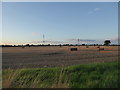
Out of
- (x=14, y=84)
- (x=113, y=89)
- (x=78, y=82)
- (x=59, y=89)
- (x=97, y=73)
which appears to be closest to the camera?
(x=59, y=89)

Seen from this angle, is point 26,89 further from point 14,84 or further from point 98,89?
point 98,89

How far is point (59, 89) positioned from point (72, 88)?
0.85 metres

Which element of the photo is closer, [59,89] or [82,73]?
[59,89]

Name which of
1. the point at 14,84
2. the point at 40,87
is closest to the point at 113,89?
the point at 40,87

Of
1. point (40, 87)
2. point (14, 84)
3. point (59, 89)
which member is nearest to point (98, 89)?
point (59, 89)

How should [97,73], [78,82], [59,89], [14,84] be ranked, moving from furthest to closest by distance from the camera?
1. [97,73]
2. [78,82]
3. [14,84]
4. [59,89]

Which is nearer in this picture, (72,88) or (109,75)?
(72,88)

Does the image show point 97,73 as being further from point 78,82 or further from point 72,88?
point 72,88

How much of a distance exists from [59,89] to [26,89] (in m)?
1.39

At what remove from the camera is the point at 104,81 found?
5.86m

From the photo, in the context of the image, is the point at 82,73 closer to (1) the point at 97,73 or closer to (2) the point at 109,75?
(1) the point at 97,73

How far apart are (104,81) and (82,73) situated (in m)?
1.52

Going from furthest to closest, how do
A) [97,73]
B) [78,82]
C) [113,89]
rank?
[97,73], [78,82], [113,89]

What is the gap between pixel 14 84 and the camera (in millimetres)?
5727
